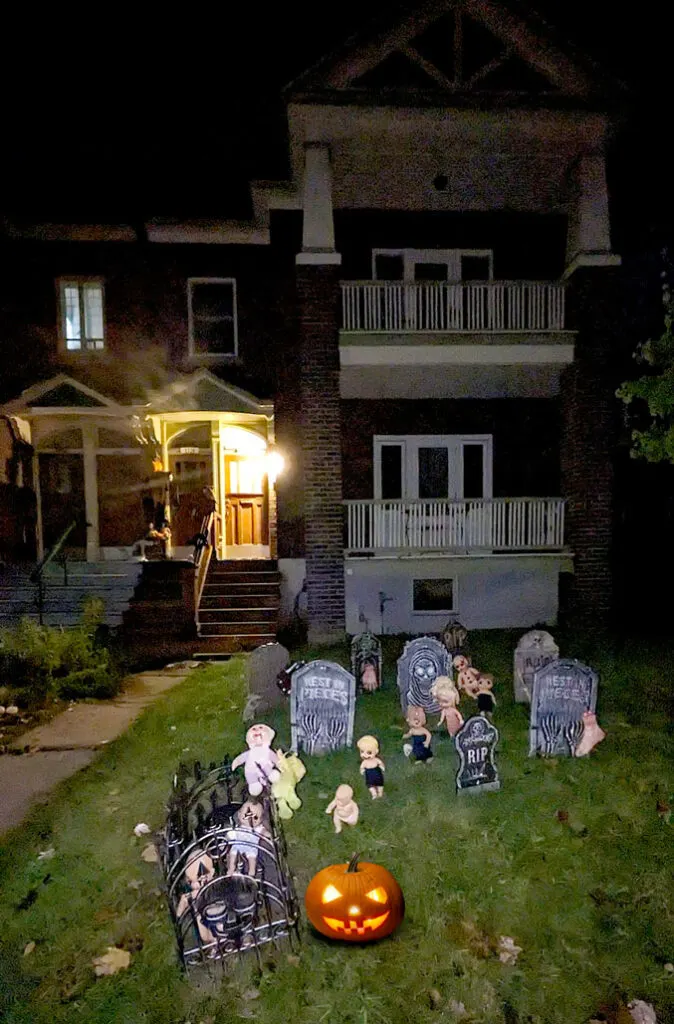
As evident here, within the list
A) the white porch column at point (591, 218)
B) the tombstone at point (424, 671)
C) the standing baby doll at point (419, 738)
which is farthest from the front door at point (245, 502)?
the standing baby doll at point (419, 738)

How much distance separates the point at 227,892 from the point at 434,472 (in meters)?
10.7

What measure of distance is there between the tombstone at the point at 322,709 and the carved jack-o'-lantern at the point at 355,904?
2.58 meters

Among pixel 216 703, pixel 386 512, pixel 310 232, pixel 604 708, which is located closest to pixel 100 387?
pixel 310 232

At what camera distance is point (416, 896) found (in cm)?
449

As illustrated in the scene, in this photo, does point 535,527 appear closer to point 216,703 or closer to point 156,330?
point 216,703

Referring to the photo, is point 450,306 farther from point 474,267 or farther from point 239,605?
point 239,605

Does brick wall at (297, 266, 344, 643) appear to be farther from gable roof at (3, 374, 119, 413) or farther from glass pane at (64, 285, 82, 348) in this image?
glass pane at (64, 285, 82, 348)

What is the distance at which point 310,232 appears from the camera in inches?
447

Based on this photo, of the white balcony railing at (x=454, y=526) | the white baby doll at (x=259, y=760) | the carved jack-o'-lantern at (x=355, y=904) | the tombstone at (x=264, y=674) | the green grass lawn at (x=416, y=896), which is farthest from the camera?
the white balcony railing at (x=454, y=526)

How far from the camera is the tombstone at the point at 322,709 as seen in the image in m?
6.94

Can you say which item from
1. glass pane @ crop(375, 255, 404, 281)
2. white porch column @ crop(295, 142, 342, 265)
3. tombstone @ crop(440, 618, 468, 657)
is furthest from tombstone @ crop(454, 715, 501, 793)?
glass pane @ crop(375, 255, 404, 281)

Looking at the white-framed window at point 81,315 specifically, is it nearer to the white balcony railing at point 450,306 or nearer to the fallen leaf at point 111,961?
the white balcony railing at point 450,306

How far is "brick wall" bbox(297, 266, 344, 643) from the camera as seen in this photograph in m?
11.3

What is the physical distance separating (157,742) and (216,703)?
1.44 m
